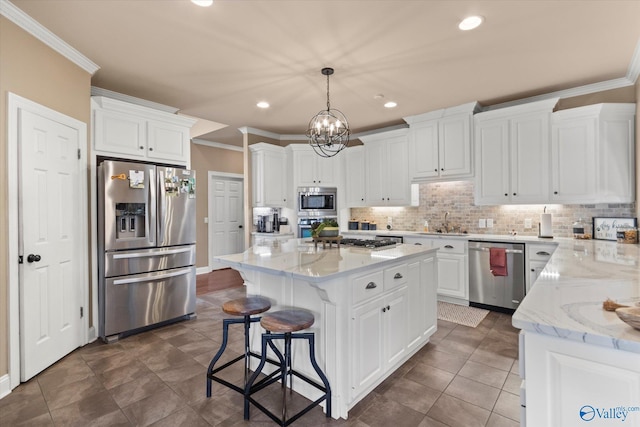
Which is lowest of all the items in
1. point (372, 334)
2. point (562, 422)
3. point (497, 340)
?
point (497, 340)

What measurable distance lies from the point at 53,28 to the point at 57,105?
60 cm

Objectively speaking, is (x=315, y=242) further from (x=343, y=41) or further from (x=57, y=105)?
(x=57, y=105)

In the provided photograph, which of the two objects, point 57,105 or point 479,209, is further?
point 479,209

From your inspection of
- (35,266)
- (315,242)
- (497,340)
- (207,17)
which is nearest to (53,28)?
(207,17)

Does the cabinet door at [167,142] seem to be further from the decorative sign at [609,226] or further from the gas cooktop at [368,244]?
the decorative sign at [609,226]

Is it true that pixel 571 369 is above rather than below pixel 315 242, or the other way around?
below

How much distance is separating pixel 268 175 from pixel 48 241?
132 inches

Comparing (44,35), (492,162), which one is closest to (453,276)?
(492,162)

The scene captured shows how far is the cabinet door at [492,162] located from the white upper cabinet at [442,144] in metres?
0.13

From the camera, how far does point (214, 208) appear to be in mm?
6703

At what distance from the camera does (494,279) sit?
12.9 ft

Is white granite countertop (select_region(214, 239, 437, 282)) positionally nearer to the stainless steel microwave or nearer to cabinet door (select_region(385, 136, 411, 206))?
cabinet door (select_region(385, 136, 411, 206))

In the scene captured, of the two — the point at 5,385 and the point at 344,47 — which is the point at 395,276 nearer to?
the point at 344,47

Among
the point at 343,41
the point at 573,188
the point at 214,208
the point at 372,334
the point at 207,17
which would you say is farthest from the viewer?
the point at 214,208
